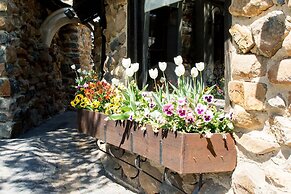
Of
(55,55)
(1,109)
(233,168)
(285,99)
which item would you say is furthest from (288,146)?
(55,55)

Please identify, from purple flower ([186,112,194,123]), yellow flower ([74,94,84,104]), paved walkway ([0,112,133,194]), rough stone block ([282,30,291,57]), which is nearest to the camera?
rough stone block ([282,30,291,57])

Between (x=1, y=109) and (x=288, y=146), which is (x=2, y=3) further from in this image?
(x=288, y=146)

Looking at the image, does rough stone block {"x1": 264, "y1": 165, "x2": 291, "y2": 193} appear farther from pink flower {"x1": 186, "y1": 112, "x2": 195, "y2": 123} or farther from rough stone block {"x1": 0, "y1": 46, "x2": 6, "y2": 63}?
rough stone block {"x1": 0, "y1": 46, "x2": 6, "y2": 63}

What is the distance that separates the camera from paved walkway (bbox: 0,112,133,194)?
107 inches

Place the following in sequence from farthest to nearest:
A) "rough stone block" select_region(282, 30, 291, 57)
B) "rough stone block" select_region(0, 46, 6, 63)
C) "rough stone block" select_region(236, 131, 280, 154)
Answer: "rough stone block" select_region(0, 46, 6, 63)
"rough stone block" select_region(236, 131, 280, 154)
"rough stone block" select_region(282, 30, 291, 57)

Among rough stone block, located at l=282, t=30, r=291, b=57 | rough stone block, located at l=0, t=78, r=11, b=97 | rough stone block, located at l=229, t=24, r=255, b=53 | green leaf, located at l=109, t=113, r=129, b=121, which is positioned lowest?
green leaf, located at l=109, t=113, r=129, b=121

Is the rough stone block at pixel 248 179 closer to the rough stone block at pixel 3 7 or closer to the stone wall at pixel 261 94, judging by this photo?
the stone wall at pixel 261 94

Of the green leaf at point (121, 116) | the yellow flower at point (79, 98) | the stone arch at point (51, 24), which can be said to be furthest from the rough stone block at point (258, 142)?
the stone arch at point (51, 24)

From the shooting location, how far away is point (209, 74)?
8.83 ft

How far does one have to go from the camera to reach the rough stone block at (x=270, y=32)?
55.2 inches

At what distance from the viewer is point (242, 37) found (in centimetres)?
162

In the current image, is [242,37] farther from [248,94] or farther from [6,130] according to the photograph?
[6,130]

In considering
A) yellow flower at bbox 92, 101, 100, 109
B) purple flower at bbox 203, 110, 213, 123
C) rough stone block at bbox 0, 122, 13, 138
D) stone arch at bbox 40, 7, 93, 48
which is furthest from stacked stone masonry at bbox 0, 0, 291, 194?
stone arch at bbox 40, 7, 93, 48

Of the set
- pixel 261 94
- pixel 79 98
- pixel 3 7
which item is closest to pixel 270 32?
pixel 261 94
